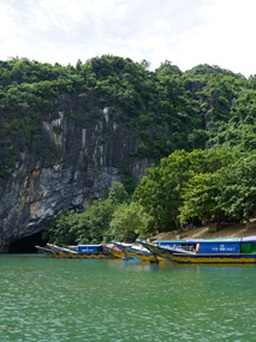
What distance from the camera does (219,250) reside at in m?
31.3

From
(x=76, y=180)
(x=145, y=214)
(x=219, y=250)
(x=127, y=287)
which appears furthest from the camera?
(x=76, y=180)

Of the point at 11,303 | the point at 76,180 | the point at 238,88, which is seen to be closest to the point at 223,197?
the point at 11,303

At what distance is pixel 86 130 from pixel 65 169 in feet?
22.4

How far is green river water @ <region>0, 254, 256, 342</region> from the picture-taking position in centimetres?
1159

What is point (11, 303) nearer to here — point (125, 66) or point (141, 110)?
point (141, 110)

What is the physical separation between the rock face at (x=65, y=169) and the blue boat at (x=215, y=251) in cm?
3195

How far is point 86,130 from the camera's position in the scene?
220 ft

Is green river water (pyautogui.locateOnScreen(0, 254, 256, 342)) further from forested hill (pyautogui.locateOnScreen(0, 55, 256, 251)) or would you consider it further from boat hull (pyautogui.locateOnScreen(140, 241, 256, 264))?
forested hill (pyautogui.locateOnScreen(0, 55, 256, 251))

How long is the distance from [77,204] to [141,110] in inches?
797

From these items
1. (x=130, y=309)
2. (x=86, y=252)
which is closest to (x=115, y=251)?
(x=86, y=252)

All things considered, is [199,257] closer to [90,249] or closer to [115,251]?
[115,251]

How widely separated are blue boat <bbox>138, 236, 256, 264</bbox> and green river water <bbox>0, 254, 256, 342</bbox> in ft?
24.9

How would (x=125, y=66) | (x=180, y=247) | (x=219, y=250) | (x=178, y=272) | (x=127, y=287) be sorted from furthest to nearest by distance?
(x=125, y=66) < (x=180, y=247) < (x=219, y=250) < (x=178, y=272) < (x=127, y=287)

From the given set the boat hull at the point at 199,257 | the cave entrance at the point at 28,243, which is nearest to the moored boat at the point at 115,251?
the boat hull at the point at 199,257
